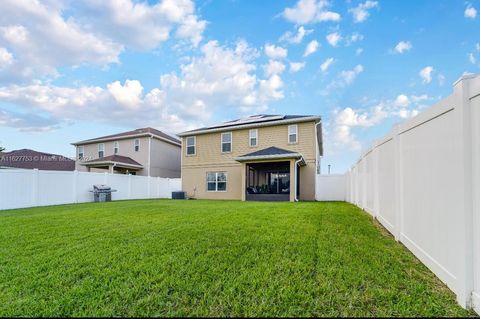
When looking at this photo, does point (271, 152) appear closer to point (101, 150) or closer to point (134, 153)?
point (134, 153)

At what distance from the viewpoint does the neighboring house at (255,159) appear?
51.3 feet

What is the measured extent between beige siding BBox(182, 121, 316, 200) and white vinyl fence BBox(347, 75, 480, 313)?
11.5 metres

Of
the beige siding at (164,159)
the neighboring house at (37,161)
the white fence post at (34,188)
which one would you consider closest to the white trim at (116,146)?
the beige siding at (164,159)

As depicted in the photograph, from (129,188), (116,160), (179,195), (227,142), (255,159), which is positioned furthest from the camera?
(116,160)

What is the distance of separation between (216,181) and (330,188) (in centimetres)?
767

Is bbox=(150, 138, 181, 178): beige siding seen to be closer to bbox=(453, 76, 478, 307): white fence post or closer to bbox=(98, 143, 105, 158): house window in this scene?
bbox=(98, 143, 105, 158): house window

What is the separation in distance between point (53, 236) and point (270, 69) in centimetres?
1139

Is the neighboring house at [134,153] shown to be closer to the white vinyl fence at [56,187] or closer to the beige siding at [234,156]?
the white vinyl fence at [56,187]

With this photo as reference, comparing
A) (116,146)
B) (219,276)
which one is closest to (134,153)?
(116,146)

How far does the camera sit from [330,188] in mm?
15953

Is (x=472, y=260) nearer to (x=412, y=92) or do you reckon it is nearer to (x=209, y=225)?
(x=209, y=225)

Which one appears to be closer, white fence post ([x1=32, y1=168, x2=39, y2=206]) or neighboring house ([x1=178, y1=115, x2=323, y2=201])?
white fence post ([x1=32, y1=168, x2=39, y2=206])

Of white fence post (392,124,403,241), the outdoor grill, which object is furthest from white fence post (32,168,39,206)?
white fence post (392,124,403,241)

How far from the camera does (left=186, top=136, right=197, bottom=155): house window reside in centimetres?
1977
